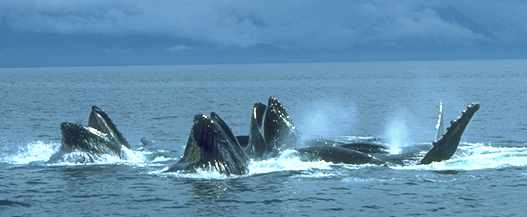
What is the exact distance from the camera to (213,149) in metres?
41.0

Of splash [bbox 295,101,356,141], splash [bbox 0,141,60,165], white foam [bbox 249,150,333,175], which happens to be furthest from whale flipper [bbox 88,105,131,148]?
splash [bbox 295,101,356,141]

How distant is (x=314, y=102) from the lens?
149m

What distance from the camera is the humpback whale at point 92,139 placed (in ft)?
151

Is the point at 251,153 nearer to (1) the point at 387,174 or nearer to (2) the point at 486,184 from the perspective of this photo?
(1) the point at 387,174

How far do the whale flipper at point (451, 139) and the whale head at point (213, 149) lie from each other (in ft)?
32.6

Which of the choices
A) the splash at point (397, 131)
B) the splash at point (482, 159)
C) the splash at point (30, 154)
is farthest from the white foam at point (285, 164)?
the splash at point (397, 131)

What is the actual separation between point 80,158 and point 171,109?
232 ft

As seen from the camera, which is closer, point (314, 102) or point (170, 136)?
point (170, 136)

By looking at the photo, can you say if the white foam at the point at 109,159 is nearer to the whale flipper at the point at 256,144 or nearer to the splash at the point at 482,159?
the whale flipper at the point at 256,144

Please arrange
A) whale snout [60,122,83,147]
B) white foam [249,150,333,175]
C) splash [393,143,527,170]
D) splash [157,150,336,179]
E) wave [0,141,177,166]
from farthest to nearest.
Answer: wave [0,141,177,166]
whale snout [60,122,83,147]
splash [393,143,527,170]
white foam [249,150,333,175]
splash [157,150,336,179]

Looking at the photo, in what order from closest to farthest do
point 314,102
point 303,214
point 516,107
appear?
point 303,214 < point 516,107 < point 314,102

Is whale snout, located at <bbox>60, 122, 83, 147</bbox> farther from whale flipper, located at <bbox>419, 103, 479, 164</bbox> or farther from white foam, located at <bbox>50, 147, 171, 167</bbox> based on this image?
whale flipper, located at <bbox>419, 103, 479, 164</bbox>

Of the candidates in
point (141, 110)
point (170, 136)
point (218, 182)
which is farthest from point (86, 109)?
point (218, 182)

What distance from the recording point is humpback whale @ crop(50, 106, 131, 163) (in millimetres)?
45906
